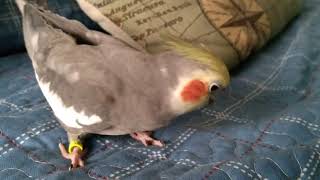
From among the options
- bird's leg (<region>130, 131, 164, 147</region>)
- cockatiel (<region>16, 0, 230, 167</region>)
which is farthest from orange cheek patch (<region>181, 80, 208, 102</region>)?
bird's leg (<region>130, 131, 164, 147</region>)

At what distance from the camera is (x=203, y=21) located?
94 cm

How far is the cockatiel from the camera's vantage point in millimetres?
659

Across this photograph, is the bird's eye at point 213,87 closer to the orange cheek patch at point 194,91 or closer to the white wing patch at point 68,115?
the orange cheek patch at point 194,91

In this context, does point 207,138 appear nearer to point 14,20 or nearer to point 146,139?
point 146,139

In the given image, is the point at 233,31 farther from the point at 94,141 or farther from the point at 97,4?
the point at 94,141

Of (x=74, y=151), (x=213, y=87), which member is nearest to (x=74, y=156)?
(x=74, y=151)

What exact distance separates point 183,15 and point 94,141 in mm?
341

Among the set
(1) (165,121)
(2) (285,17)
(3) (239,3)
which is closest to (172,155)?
(1) (165,121)

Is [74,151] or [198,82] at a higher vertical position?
[198,82]

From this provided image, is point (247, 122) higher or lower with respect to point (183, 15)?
lower

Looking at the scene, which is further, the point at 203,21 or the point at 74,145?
the point at 203,21

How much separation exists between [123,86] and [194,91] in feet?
0.36

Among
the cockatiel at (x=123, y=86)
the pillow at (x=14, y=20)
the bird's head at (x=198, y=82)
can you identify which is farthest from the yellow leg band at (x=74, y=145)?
the pillow at (x=14, y=20)

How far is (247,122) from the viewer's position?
0.79m
